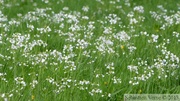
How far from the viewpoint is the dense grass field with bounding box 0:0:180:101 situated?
5898 millimetres

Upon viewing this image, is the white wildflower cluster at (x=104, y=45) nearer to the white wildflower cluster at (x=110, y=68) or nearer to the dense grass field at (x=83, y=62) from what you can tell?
the dense grass field at (x=83, y=62)

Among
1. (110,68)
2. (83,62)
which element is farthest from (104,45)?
(110,68)

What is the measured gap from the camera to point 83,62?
23.2ft

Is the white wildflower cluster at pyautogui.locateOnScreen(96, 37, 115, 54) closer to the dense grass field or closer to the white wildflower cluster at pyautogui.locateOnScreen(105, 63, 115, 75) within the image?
the dense grass field

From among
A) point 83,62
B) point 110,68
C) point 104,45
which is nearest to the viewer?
point 110,68

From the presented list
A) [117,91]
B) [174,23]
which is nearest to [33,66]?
[117,91]

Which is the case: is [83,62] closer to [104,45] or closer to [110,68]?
[110,68]

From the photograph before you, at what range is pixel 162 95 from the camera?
6160 millimetres

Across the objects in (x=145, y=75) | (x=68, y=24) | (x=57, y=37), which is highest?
(x=68, y=24)

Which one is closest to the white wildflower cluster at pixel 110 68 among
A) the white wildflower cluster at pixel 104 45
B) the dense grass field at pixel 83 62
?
the dense grass field at pixel 83 62

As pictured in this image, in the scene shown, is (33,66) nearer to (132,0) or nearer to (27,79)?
(27,79)

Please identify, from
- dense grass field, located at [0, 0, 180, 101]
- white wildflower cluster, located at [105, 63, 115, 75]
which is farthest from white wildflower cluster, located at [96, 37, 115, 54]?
white wildflower cluster, located at [105, 63, 115, 75]

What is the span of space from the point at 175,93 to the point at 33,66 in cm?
220

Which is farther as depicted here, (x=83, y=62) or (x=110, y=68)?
(x=83, y=62)
